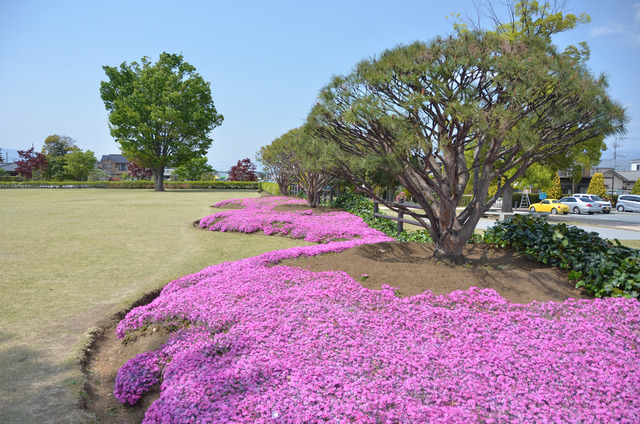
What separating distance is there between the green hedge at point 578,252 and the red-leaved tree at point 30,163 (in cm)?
6773

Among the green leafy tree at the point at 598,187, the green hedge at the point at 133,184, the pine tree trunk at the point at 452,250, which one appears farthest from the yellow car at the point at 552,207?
the green hedge at the point at 133,184

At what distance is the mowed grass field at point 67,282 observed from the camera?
10.1 feet

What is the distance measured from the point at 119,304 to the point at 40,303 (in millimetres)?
1021

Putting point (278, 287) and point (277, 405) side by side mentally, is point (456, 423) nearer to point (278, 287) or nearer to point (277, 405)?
point (277, 405)

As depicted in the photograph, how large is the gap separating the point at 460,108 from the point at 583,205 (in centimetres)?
2827

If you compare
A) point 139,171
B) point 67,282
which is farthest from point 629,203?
point 139,171

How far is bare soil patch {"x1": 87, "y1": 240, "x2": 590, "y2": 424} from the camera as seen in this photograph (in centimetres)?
321

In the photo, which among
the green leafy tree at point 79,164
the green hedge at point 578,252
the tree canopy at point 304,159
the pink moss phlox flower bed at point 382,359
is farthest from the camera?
the green leafy tree at point 79,164

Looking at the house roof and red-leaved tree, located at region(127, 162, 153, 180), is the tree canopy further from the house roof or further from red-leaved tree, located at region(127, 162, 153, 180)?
the house roof

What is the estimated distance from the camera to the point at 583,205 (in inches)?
1067

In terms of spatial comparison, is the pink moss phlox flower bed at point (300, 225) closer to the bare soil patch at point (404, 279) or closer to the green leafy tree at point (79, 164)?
the bare soil patch at point (404, 279)

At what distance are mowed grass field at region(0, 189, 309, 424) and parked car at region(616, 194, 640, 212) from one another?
30681 mm

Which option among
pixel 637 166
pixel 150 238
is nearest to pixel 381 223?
pixel 150 238

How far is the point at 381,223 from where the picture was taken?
460 inches
